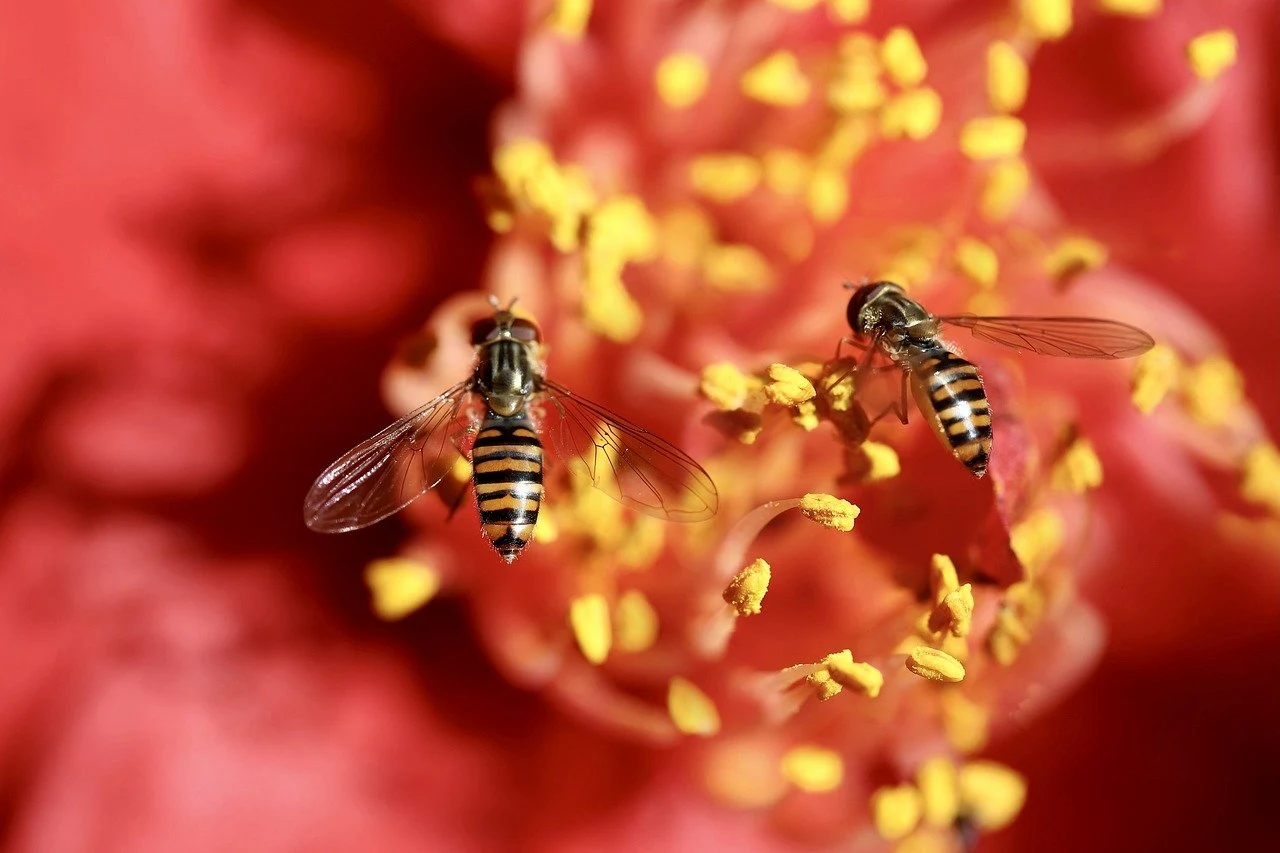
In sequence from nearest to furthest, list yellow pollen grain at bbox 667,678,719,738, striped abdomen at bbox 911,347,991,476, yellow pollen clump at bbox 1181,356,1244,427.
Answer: striped abdomen at bbox 911,347,991,476 → yellow pollen grain at bbox 667,678,719,738 → yellow pollen clump at bbox 1181,356,1244,427

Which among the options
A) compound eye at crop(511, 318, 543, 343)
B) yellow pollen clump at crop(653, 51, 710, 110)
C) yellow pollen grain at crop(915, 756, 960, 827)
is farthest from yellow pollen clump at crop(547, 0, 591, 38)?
yellow pollen grain at crop(915, 756, 960, 827)

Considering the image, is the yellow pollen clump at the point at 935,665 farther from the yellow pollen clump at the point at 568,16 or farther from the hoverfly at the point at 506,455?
the yellow pollen clump at the point at 568,16

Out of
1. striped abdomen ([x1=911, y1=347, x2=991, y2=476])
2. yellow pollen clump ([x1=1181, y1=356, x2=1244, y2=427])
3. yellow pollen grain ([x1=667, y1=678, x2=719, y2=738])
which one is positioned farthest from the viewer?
yellow pollen clump ([x1=1181, y1=356, x2=1244, y2=427])

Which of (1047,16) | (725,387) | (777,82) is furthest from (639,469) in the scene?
(1047,16)

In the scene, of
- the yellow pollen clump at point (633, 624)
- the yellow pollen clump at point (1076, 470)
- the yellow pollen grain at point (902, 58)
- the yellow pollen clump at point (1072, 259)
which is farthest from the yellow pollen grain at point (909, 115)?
the yellow pollen clump at point (633, 624)

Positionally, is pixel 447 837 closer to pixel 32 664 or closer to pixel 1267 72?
pixel 32 664

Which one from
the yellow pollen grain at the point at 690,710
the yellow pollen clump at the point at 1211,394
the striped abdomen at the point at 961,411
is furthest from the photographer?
the yellow pollen clump at the point at 1211,394

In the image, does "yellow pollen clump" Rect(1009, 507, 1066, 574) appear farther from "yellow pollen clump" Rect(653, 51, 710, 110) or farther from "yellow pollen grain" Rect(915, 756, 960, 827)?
"yellow pollen clump" Rect(653, 51, 710, 110)
